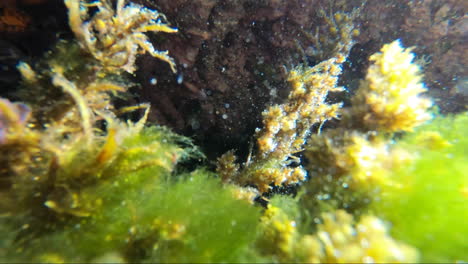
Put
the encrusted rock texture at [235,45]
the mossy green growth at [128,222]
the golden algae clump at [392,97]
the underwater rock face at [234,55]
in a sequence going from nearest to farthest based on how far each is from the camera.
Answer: the mossy green growth at [128,222], the golden algae clump at [392,97], the encrusted rock texture at [235,45], the underwater rock face at [234,55]

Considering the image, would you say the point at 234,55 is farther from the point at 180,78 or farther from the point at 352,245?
the point at 352,245

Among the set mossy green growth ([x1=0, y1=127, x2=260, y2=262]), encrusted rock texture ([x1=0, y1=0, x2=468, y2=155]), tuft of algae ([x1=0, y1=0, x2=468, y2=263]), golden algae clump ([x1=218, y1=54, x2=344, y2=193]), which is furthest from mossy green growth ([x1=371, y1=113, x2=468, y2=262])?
encrusted rock texture ([x1=0, y1=0, x2=468, y2=155])

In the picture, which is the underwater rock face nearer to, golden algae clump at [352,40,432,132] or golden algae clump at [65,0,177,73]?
golden algae clump at [65,0,177,73]

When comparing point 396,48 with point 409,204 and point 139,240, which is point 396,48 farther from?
point 139,240

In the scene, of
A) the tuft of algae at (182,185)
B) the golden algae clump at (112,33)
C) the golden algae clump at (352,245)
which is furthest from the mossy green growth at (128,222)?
the golden algae clump at (112,33)

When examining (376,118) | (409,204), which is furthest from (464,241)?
(376,118)

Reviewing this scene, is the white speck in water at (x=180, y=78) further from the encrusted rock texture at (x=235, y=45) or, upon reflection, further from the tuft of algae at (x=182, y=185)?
the tuft of algae at (x=182, y=185)
